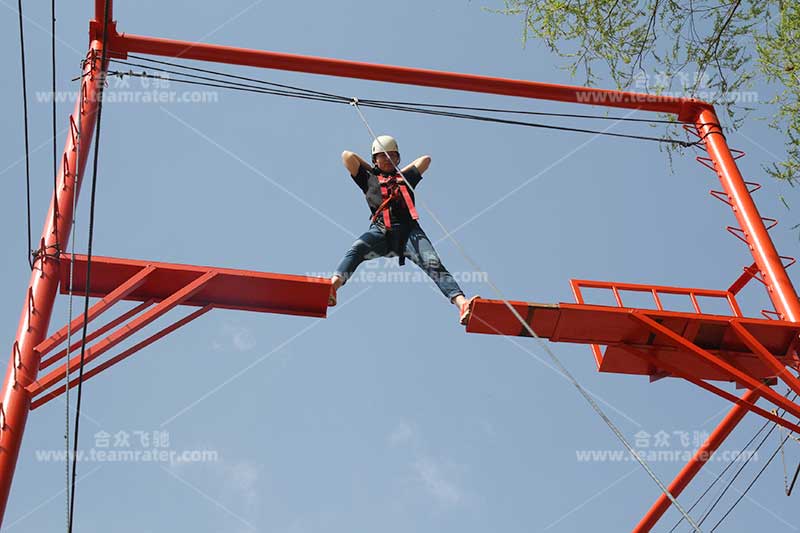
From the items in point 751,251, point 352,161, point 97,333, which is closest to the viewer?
point 97,333

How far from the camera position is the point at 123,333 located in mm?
7133

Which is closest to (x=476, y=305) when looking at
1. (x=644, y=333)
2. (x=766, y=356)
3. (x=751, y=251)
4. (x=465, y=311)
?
(x=465, y=311)

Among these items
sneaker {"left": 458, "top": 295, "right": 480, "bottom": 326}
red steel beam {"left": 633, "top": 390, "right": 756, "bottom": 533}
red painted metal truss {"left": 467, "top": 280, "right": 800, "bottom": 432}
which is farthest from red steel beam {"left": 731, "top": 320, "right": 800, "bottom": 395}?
sneaker {"left": 458, "top": 295, "right": 480, "bottom": 326}

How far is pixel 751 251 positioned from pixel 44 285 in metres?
7.20

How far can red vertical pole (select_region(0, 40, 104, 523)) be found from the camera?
624cm

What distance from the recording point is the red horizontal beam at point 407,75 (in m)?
10.0

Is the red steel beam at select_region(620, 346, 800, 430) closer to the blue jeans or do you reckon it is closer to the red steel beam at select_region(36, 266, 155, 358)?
the blue jeans

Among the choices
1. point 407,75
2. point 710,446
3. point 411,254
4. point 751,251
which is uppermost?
point 407,75

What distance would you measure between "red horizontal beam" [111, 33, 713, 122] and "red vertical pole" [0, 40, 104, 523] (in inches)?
30.8

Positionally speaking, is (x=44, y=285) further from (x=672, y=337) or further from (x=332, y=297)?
(x=672, y=337)

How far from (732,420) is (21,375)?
7.07 metres

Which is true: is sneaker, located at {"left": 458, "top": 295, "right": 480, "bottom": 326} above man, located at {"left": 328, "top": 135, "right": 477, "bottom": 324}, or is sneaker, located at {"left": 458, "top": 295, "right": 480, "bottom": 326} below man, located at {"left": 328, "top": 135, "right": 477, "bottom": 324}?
below

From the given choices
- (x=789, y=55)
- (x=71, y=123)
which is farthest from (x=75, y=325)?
(x=789, y=55)

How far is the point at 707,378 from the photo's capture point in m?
9.07
